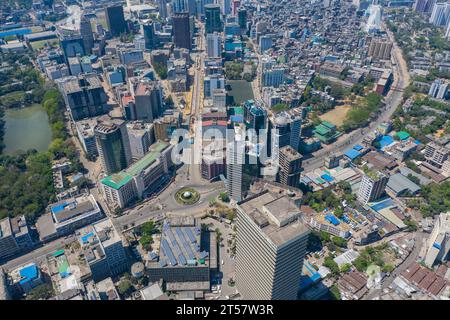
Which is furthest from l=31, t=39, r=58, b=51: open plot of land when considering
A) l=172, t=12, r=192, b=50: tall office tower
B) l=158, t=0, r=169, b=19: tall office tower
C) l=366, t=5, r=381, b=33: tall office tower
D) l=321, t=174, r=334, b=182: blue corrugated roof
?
l=366, t=5, r=381, b=33: tall office tower

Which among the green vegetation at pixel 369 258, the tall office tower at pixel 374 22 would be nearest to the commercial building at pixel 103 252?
the green vegetation at pixel 369 258

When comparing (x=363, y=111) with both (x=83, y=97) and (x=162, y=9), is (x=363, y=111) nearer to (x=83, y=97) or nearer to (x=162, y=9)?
(x=83, y=97)

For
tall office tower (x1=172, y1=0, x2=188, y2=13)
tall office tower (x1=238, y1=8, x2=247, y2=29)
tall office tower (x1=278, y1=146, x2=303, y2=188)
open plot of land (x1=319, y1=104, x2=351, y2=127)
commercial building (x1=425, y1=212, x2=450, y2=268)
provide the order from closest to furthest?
commercial building (x1=425, y1=212, x2=450, y2=268) → tall office tower (x1=278, y1=146, x2=303, y2=188) → open plot of land (x1=319, y1=104, x2=351, y2=127) → tall office tower (x1=238, y1=8, x2=247, y2=29) → tall office tower (x1=172, y1=0, x2=188, y2=13)

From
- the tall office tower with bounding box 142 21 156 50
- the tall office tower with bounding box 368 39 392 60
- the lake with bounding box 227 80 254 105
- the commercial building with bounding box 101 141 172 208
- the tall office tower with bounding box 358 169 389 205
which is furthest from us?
the tall office tower with bounding box 142 21 156 50

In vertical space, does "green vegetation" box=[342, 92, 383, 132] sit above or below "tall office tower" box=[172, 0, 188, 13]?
below

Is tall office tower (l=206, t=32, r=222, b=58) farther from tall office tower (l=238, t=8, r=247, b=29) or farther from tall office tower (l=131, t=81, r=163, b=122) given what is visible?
tall office tower (l=131, t=81, r=163, b=122)

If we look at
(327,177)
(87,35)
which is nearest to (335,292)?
(327,177)

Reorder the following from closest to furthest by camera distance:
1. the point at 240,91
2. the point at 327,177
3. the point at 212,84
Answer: the point at 327,177
the point at 212,84
the point at 240,91

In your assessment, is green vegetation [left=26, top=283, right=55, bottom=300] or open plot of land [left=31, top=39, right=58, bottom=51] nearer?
green vegetation [left=26, top=283, right=55, bottom=300]

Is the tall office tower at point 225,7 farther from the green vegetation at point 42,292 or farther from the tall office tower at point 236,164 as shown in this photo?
the green vegetation at point 42,292
